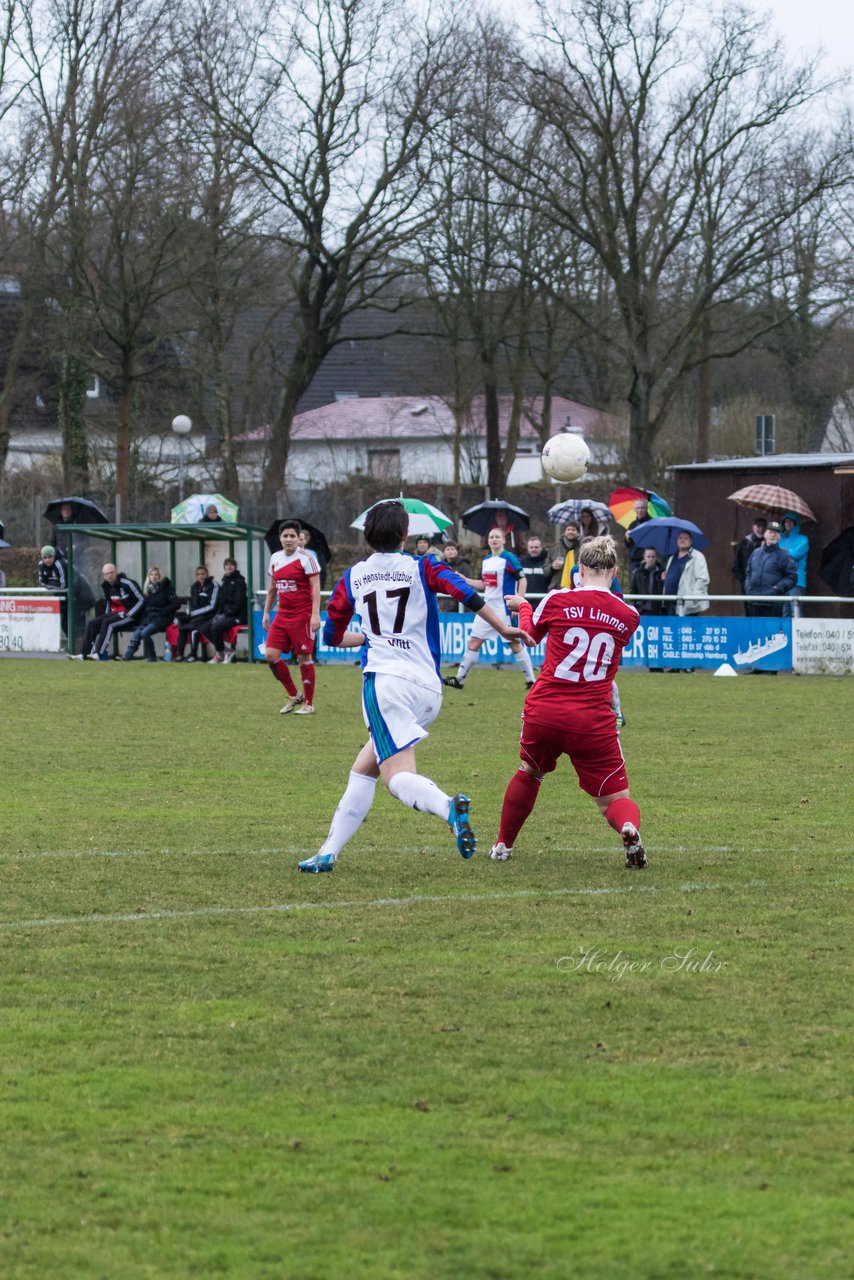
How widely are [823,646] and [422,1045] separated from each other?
19341 mm

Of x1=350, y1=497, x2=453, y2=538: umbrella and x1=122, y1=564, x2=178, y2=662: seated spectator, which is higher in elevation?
x1=350, y1=497, x2=453, y2=538: umbrella

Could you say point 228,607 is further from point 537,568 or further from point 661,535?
point 661,535

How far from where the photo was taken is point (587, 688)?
8.73m

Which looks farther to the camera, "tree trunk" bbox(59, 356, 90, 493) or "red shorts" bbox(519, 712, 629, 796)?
"tree trunk" bbox(59, 356, 90, 493)

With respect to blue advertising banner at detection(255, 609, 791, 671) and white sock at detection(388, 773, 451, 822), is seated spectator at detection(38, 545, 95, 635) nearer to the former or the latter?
blue advertising banner at detection(255, 609, 791, 671)

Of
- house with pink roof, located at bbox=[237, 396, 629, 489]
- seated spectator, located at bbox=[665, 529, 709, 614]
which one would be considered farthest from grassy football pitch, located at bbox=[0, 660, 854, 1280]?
house with pink roof, located at bbox=[237, 396, 629, 489]

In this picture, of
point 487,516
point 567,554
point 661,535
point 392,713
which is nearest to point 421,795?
point 392,713

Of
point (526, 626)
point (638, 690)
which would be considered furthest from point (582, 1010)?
point (638, 690)

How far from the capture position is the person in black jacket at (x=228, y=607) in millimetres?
28047

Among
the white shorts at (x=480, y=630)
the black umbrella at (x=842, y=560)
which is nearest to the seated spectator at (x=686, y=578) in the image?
the black umbrella at (x=842, y=560)

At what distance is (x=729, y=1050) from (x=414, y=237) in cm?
3838

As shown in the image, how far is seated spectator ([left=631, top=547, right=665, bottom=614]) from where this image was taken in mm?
25391

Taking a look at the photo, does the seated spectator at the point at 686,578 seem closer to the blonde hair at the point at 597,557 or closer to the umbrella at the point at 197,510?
the umbrella at the point at 197,510
